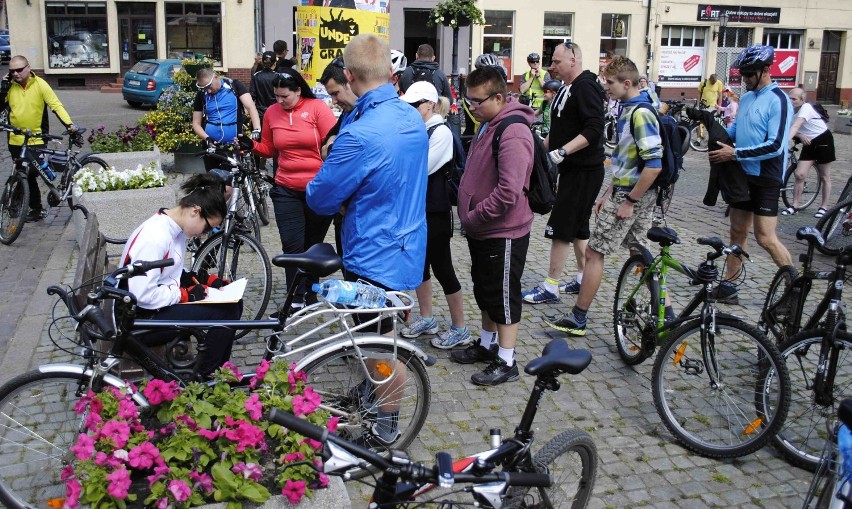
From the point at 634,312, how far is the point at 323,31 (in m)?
8.80

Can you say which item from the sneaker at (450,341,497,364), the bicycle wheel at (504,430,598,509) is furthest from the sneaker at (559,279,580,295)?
the bicycle wheel at (504,430,598,509)

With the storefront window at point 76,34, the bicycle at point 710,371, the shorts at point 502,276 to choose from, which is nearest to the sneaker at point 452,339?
the shorts at point 502,276

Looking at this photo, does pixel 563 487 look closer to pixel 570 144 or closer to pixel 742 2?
pixel 570 144

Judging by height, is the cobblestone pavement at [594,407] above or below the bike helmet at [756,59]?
below

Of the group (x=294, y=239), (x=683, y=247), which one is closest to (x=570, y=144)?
(x=294, y=239)

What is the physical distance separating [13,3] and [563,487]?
1240 inches

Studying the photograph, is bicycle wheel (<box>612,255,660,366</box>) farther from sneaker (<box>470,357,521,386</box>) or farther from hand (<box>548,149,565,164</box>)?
hand (<box>548,149,565,164</box>)

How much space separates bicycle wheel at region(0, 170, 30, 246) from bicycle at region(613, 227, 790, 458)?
Result: 6.55 meters

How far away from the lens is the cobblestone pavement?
4.02 m

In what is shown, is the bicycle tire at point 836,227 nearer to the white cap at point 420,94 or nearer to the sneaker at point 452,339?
the sneaker at point 452,339

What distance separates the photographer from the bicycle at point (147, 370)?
3555 millimetres

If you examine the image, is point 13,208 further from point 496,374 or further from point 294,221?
point 496,374

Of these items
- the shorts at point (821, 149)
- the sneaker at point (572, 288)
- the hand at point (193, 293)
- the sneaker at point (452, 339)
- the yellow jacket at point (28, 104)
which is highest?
the yellow jacket at point (28, 104)

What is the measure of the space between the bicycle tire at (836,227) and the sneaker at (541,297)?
331 centimetres
